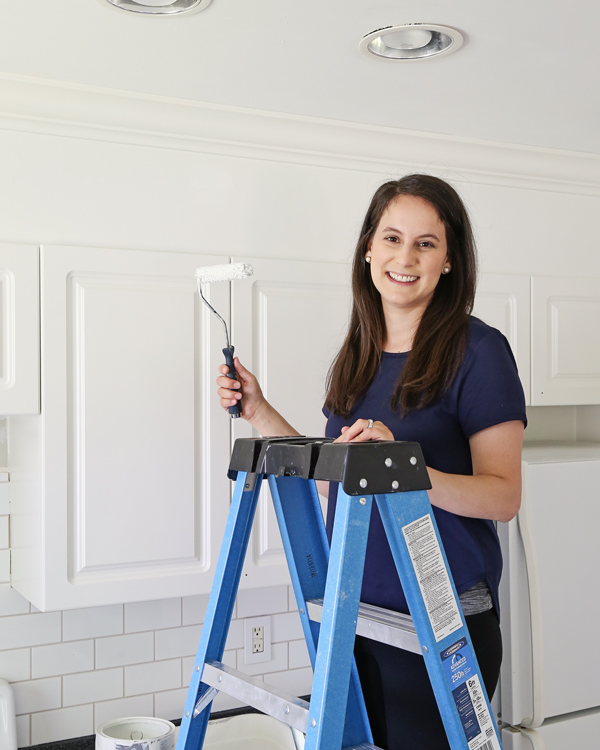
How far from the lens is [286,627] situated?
2391 mm

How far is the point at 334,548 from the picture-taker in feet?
3.23

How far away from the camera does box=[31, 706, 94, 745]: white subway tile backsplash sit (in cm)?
210

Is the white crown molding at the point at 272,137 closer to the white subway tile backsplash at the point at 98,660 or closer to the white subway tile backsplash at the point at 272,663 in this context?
the white subway tile backsplash at the point at 98,660

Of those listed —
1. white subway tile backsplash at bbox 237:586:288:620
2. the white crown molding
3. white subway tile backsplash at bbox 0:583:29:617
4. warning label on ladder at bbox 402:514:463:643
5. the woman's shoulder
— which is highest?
the white crown molding

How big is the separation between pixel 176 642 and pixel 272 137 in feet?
4.73

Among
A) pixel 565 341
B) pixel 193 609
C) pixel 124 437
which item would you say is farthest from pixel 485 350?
pixel 193 609

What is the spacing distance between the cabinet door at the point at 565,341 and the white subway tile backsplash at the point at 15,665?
1.61 m

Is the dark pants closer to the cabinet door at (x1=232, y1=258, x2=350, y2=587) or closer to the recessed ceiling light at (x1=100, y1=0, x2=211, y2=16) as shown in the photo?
the cabinet door at (x1=232, y1=258, x2=350, y2=587)

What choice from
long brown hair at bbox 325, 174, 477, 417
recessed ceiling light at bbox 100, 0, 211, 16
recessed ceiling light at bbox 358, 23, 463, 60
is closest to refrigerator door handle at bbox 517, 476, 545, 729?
long brown hair at bbox 325, 174, 477, 417

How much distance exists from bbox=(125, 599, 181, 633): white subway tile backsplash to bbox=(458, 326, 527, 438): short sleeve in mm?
1298

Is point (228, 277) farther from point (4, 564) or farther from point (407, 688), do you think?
point (4, 564)

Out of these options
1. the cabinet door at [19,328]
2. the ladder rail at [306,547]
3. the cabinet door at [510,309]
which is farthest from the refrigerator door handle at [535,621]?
the cabinet door at [19,328]

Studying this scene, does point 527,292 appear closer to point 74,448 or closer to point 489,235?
point 489,235

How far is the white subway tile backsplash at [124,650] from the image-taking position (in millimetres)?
2170
